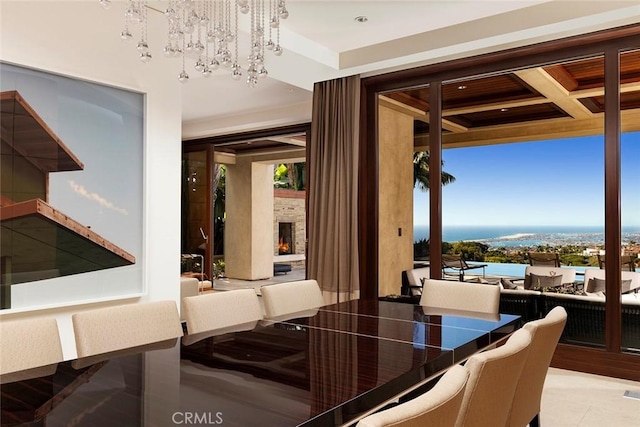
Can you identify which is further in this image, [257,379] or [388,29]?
[388,29]

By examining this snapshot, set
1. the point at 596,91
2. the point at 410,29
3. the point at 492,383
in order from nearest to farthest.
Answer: the point at 492,383 → the point at 410,29 → the point at 596,91

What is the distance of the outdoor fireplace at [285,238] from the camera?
13.0 m

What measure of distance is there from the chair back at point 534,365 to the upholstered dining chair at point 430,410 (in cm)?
83

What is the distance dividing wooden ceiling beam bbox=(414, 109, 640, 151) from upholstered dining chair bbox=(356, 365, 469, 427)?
4039 mm

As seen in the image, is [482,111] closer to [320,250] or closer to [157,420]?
[320,250]

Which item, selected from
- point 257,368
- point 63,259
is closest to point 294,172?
point 63,259

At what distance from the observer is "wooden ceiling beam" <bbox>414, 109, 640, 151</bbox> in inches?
194

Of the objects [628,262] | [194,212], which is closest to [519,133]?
[628,262]

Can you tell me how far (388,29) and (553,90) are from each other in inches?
72.0

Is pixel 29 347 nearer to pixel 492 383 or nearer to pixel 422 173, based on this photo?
pixel 492 383

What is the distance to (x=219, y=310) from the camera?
2.71 m

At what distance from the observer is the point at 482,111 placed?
17.2ft

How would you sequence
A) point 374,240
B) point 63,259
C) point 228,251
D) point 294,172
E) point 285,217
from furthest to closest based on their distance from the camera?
1. point 294,172
2. point 285,217
3. point 228,251
4. point 374,240
5. point 63,259

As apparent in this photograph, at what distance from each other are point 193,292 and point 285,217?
25.4 ft
